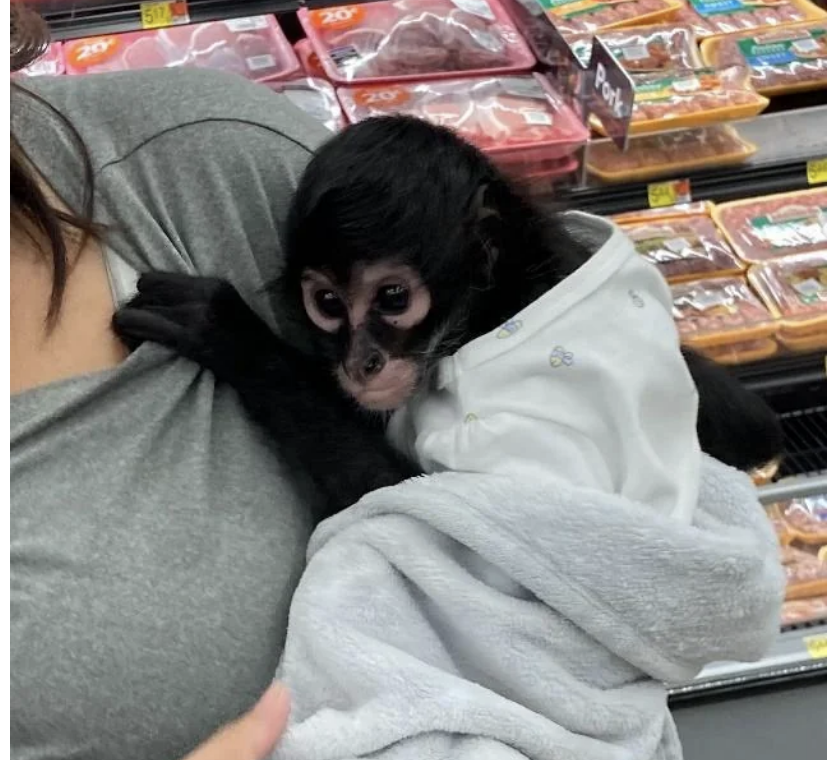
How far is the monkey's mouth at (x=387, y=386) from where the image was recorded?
0.95m

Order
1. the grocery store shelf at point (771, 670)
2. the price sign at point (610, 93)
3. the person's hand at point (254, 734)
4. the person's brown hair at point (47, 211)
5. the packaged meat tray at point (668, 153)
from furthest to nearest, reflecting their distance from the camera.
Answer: the grocery store shelf at point (771, 670)
the packaged meat tray at point (668, 153)
the price sign at point (610, 93)
the person's brown hair at point (47, 211)
the person's hand at point (254, 734)

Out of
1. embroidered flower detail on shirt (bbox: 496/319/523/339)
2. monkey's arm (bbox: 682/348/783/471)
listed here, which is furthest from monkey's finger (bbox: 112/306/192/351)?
monkey's arm (bbox: 682/348/783/471)

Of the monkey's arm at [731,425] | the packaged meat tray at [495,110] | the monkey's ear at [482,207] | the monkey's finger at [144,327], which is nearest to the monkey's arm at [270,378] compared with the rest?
the monkey's finger at [144,327]

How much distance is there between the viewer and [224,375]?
91 cm

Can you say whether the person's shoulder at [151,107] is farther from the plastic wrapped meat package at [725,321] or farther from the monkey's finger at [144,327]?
the plastic wrapped meat package at [725,321]

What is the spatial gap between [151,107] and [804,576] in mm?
1411

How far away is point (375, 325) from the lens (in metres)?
0.95

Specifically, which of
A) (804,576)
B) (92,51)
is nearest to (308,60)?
(92,51)

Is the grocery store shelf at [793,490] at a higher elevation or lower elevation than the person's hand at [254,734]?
lower

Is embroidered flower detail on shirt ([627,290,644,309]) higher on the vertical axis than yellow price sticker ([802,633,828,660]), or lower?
higher

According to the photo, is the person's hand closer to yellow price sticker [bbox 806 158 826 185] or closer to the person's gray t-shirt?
the person's gray t-shirt

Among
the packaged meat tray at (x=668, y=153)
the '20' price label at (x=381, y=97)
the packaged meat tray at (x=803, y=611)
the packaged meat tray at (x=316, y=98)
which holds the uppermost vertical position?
the packaged meat tray at (x=316, y=98)

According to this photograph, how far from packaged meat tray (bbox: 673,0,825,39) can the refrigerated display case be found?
0.04ft

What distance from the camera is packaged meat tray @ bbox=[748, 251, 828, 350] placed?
68.6 inches
